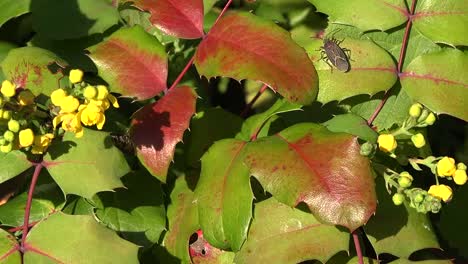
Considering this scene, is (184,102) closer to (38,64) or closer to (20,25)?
(38,64)

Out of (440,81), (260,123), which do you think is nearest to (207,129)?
(260,123)

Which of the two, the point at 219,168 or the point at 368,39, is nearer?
the point at 219,168

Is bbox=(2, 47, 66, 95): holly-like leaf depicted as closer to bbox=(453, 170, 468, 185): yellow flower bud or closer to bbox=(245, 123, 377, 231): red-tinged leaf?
bbox=(245, 123, 377, 231): red-tinged leaf

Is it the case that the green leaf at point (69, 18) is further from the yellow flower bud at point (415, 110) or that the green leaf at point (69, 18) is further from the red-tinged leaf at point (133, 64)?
the yellow flower bud at point (415, 110)

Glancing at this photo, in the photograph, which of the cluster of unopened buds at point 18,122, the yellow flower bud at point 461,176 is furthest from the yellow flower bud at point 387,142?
the cluster of unopened buds at point 18,122

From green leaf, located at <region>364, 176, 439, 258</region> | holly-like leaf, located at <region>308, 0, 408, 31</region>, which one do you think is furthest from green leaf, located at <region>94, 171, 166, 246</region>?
holly-like leaf, located at <region>308, 0, 408, 31</region>

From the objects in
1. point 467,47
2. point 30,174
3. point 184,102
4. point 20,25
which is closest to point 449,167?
point 467,47

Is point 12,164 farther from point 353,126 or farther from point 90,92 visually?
Result: point 353,126
